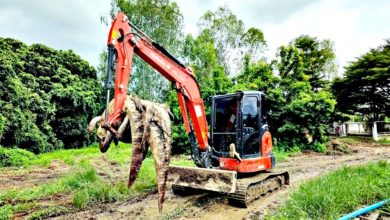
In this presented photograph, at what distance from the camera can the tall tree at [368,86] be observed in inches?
826

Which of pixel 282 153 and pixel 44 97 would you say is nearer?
pixel 282 153

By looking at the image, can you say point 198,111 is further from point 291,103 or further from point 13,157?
point 13,157

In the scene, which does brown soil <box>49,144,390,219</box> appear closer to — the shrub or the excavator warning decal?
the excavator warning decal

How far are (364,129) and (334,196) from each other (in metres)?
23.2

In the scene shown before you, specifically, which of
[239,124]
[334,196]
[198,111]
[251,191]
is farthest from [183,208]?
[334,196]

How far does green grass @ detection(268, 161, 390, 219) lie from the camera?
437 cm

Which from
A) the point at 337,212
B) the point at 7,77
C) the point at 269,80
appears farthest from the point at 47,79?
the point at 337,212

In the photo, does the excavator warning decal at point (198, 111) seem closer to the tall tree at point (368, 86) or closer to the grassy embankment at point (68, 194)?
the grassy embankment at point (68, 194)

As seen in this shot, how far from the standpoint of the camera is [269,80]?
15.1 m

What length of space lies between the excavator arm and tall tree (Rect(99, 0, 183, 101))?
1501cm

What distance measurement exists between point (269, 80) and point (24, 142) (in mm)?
12850

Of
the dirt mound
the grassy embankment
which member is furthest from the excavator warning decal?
the dirt mound

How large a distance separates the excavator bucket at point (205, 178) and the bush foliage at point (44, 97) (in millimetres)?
10290

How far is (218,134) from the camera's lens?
6.45 metres
